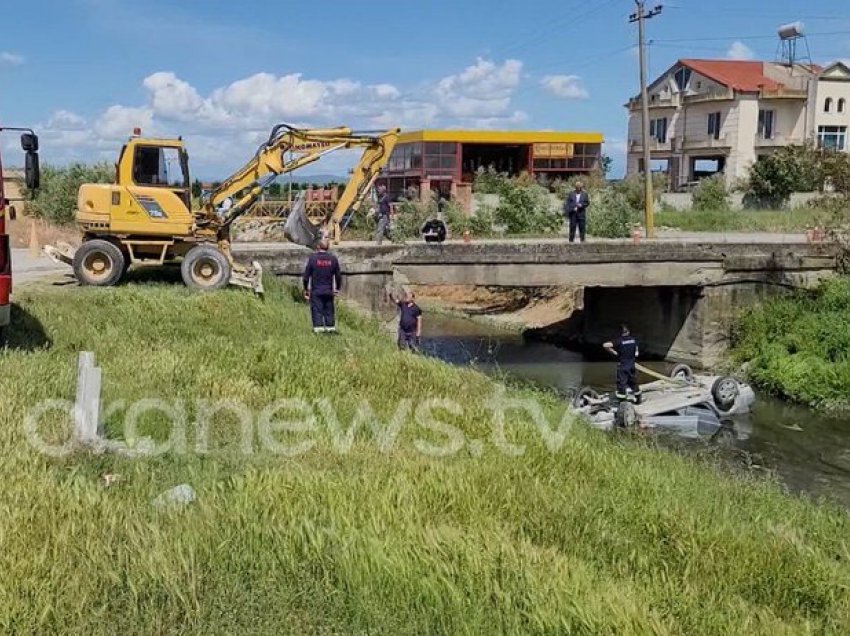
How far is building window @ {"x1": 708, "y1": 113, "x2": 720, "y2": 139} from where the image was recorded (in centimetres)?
5994

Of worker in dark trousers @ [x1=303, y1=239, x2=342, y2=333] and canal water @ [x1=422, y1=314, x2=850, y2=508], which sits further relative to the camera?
canal water @ [x1=422, y1=314, x2=850, y2=508]

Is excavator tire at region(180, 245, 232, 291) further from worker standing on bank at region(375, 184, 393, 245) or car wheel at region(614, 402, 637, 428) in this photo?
worker standing on bank at region(375, 184, 393, 245)

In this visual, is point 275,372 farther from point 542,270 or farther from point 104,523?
point 542,270

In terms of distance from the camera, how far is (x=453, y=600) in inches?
193

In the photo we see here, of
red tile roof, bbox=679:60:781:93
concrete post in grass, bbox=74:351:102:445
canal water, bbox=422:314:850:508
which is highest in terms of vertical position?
red tile roof, bbox=679:60:781:93

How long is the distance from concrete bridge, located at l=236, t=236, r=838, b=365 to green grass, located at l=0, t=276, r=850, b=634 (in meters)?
13.5

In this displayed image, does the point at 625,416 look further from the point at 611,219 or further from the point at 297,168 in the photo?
the point at 611,219

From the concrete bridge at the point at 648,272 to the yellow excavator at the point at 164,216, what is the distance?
4644mm

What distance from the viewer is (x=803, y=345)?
22672 millimetres

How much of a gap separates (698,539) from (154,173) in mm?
12599

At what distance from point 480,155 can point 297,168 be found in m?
40.8

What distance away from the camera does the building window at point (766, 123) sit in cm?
5912

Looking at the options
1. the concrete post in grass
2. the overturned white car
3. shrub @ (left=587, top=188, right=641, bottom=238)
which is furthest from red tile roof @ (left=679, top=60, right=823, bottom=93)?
the concrete post in grass

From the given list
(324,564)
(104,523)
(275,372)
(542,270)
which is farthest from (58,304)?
(542,270)
